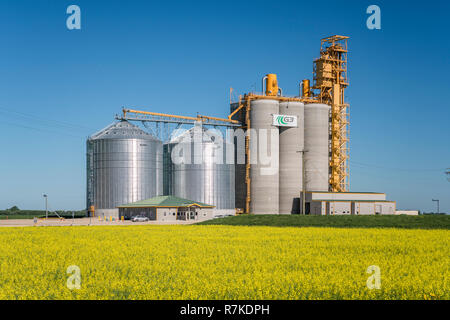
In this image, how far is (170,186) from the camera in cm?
10662

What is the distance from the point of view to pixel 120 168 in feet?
324

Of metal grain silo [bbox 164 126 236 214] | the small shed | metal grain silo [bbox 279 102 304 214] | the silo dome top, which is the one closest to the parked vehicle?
the small shed

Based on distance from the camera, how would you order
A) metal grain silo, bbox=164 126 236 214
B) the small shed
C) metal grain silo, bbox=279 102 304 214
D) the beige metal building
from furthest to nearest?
metal grain silo, bbox=279 102 304 214 < metal grain silo, bbox=164 126 236 214 < the beige metal building < the small shed

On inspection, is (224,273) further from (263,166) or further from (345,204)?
(263,166)

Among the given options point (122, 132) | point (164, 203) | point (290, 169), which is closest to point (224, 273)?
point (164, 203)

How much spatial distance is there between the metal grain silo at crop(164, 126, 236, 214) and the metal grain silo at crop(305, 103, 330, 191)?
52.1 feet

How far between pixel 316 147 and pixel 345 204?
46.3 feet

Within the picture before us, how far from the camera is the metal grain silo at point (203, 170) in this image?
10406 centimetres

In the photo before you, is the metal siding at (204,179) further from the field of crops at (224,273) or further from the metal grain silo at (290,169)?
the field of crops at (224,273)

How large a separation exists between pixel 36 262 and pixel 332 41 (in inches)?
4012

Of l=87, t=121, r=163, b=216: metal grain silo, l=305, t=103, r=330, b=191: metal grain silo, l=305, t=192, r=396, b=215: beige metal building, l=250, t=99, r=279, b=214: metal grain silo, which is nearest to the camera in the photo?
l=87, t=121, r=163, b=216: metal grain silo

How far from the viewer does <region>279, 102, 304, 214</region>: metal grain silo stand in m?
105

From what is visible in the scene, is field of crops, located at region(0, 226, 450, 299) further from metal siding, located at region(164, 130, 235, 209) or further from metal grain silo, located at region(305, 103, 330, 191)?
metal grain silo, located at region(305, 103, 330, 191)
